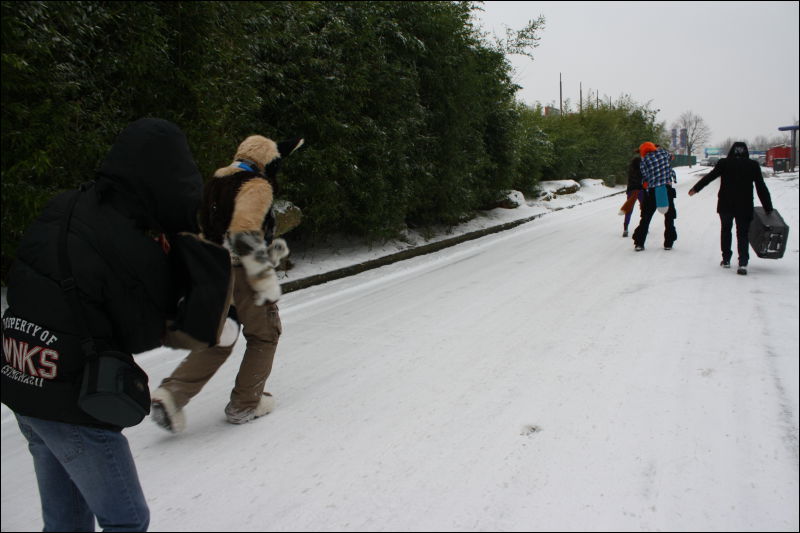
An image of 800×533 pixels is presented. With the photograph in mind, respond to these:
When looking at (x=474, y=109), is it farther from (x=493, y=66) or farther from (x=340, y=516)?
(x=340, y=516)

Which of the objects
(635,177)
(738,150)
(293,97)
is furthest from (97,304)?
(635,177)

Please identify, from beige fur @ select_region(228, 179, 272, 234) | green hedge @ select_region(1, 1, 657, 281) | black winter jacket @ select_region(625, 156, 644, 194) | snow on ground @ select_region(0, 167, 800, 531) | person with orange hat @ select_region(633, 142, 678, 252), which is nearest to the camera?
snow on ground @ select_region(0, 167, 800, 531)

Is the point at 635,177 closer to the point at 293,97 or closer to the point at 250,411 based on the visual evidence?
the point at 293,97

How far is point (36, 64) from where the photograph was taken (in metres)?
4.32

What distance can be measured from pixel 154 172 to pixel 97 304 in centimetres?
44

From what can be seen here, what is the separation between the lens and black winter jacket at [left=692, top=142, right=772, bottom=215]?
749cm

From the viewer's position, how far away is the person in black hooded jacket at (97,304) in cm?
156

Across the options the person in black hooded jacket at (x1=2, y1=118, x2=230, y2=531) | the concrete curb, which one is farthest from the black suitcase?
the person in black hooded jacket at (x1=2, y1=118, x2=230, y2=531)

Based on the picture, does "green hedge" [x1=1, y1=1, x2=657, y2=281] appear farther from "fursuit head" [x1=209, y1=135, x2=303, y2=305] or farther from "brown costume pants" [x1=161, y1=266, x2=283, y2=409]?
"brown costume pants" [x1=161, y1=266, x2=283, y2=409]

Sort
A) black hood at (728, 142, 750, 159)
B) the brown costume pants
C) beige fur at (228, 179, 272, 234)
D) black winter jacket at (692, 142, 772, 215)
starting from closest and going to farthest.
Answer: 1. beige fur at (228, 179, 272, 234)
2. the brown costume pants
3. black winter jacket at (692, 142, 772, 215)
4. black hood at (728, 142, 750, 159)

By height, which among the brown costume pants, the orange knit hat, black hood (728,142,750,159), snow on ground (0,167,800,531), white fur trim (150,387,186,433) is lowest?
snow on ground (0,167,800,531)

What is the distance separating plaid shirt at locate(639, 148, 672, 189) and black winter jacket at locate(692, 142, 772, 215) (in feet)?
5.37

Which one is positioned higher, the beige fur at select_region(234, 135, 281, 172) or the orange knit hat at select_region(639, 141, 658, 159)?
the orange knit hat at select_region(639, 141, 658, 159)

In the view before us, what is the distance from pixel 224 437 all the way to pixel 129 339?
1.88m
